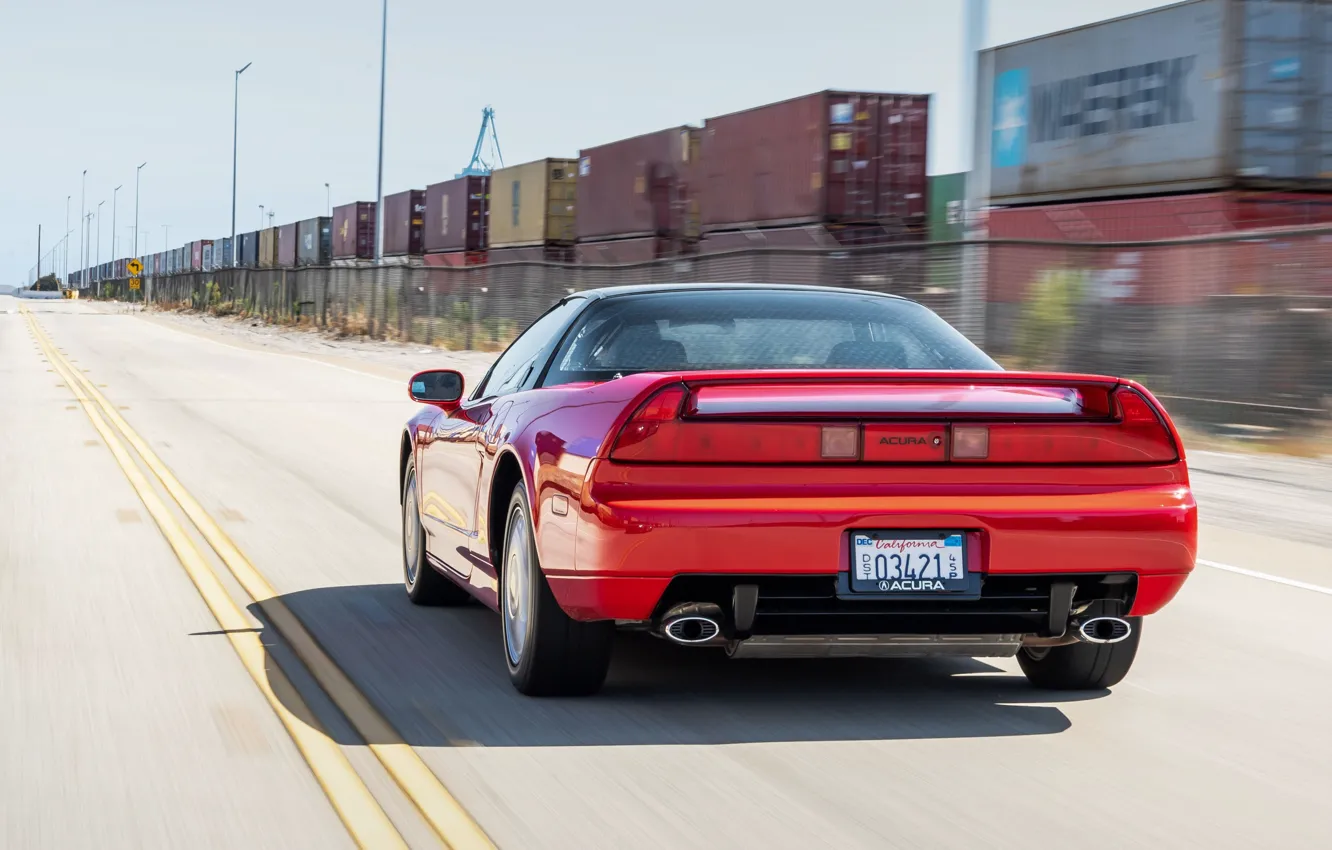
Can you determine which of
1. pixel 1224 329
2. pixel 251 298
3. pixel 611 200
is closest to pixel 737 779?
pixel 1224 329

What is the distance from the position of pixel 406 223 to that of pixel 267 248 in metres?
30.3

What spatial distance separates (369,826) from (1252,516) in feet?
28.6

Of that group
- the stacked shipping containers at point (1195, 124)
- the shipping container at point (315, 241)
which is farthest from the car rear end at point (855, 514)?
the shipping container at point (315, 241)

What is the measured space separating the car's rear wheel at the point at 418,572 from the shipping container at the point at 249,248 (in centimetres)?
8590

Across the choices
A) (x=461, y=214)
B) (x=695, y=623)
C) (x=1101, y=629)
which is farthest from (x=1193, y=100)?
(x=461, y=214)

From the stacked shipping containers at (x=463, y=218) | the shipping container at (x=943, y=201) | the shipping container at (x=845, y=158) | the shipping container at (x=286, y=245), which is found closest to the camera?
the shipping container at (x=845, y=158)

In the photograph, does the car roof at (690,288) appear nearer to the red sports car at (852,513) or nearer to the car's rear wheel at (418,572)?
the red sports car at (852,513)

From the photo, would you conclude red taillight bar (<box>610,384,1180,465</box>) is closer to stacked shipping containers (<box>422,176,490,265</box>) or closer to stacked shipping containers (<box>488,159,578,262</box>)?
stacked shipping containers (<box>488,159,578,262</box>)

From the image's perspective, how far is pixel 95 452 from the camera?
1508cm

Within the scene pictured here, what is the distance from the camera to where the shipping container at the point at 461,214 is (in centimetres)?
5334

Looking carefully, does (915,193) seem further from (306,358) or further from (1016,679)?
(1016,679)

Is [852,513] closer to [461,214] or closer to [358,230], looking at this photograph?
[461,214]

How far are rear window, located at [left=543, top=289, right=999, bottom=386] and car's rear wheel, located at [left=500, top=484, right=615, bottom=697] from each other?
0.61 metres

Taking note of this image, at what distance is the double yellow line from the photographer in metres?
4.37
